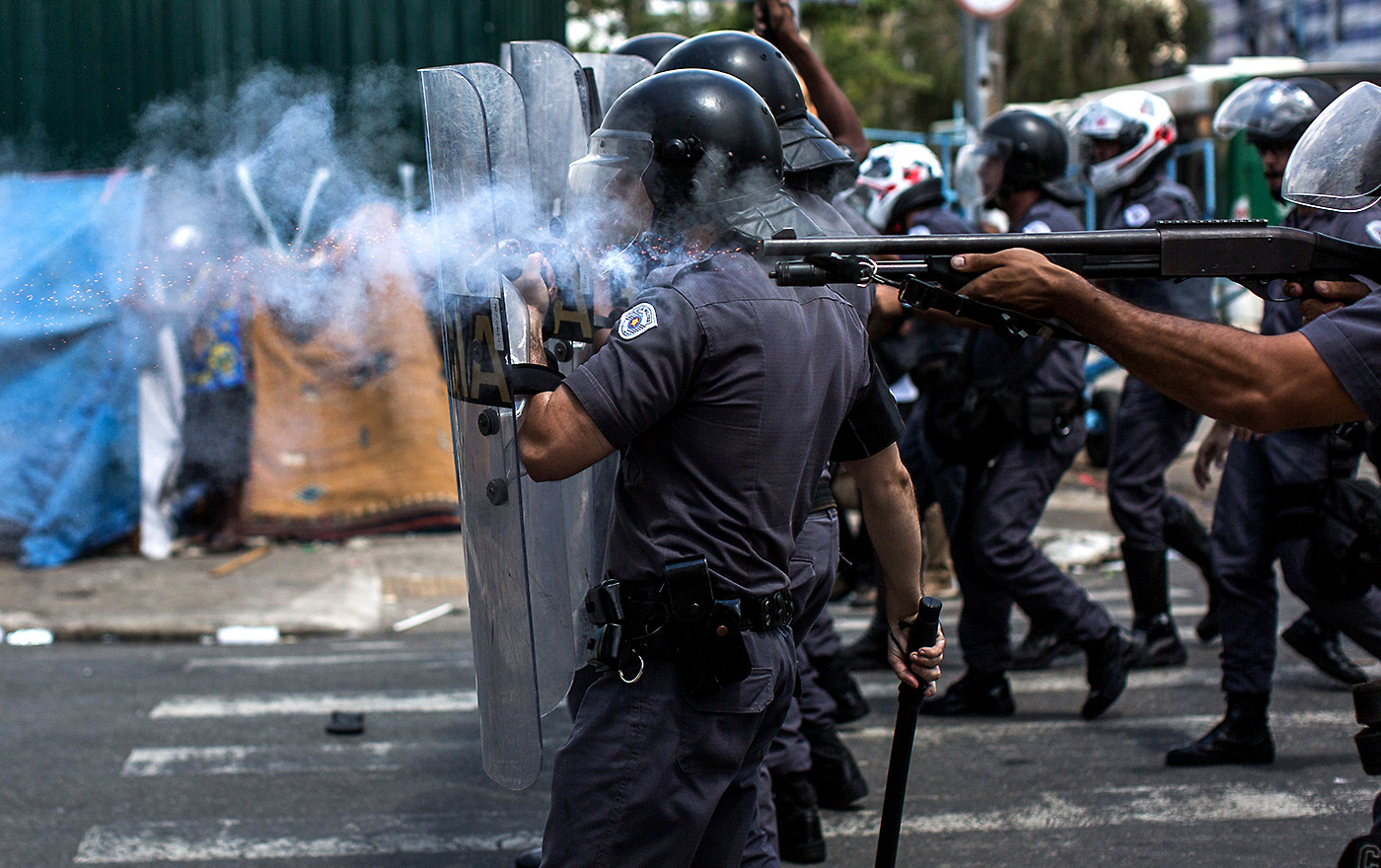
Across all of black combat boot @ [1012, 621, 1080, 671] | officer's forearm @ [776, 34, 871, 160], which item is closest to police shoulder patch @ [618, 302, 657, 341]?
officer's forearm @ [776, 34, 871, 160]

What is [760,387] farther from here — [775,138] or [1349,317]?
[1349,317]

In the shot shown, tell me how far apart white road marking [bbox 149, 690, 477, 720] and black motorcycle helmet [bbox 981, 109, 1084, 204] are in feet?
9.75

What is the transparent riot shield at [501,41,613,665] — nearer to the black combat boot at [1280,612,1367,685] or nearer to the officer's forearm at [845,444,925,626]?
the officer's forearm at [845,444,925,626]

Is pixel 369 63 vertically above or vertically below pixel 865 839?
above

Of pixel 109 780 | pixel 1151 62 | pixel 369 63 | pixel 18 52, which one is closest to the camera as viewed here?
pixel 109 780

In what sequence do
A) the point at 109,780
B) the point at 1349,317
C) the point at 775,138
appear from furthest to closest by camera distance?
1. the point at 109,780
2. the point at 775,138
3. the point at 1349,317

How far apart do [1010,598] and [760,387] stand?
288cm

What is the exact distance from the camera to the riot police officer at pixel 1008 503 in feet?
15.9

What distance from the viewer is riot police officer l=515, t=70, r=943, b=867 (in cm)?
226

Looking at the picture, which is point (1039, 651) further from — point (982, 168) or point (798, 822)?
point (798, 822)

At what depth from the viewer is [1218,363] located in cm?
233

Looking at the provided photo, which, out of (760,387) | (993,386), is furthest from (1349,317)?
(993,386)

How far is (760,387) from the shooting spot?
2324mm

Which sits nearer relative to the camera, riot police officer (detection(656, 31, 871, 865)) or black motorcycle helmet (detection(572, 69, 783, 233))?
black motorcycle helmet (detection(572, 69, 783, 233))
